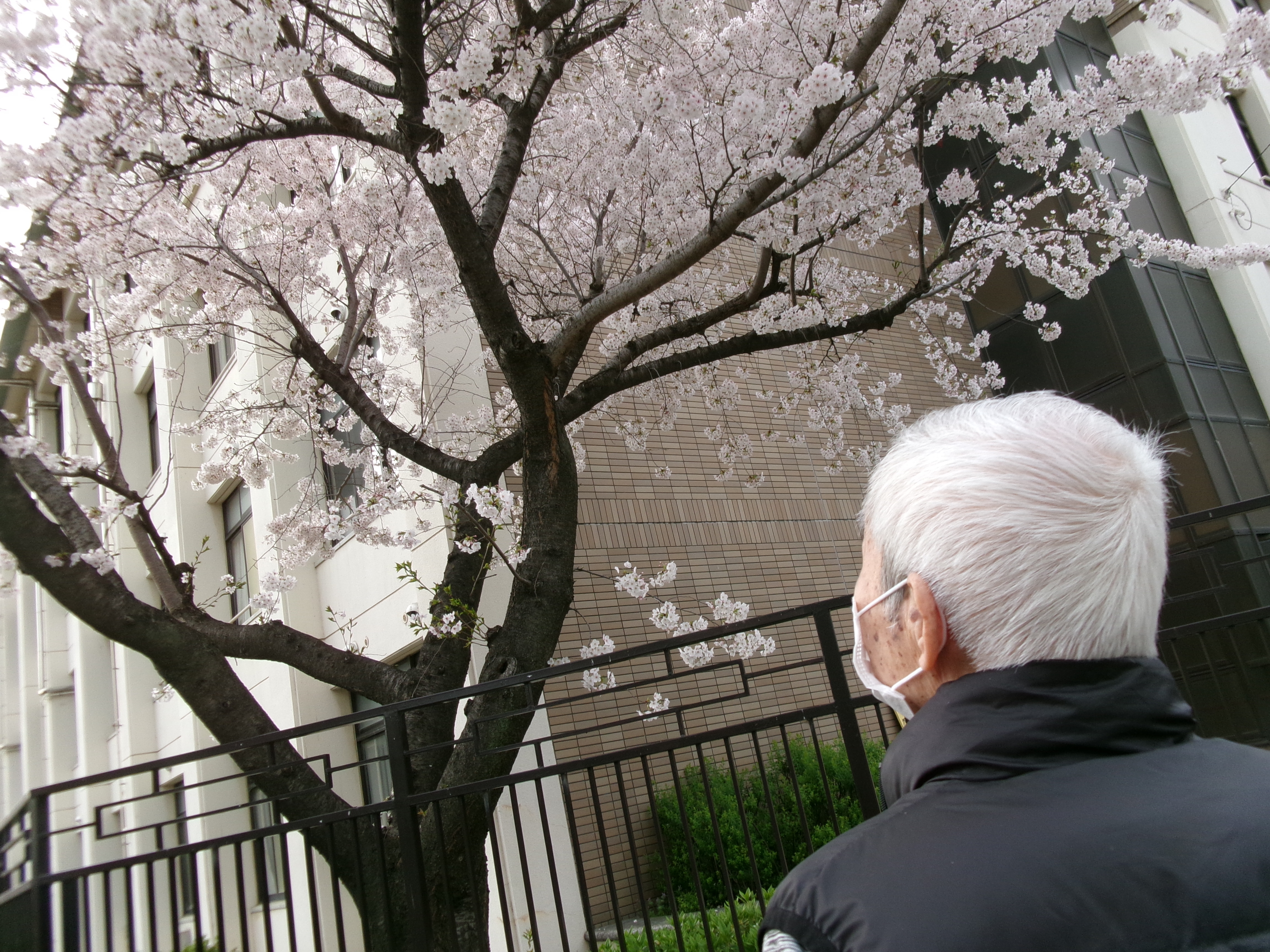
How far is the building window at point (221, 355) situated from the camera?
39.5 feet

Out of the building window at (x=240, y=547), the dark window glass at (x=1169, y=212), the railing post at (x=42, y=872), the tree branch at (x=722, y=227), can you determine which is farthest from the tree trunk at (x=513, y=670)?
the dark window glass at (x=1169, y=212)

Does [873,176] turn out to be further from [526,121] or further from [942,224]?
[942,224]

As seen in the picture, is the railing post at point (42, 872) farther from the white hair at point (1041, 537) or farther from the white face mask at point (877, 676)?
the white hair at point (1041, 537)

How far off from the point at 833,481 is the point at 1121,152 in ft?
23.9

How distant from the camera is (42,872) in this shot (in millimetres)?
3381

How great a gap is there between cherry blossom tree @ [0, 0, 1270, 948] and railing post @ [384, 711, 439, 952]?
0.68 ft

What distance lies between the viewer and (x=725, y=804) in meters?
7.38

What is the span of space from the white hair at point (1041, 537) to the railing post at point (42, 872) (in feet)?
11.7

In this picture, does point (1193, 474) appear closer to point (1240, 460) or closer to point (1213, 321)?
point (1240, 460)

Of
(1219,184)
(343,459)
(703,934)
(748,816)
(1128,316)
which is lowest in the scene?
(703,934)

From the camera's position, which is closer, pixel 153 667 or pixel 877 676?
pixel 877 676

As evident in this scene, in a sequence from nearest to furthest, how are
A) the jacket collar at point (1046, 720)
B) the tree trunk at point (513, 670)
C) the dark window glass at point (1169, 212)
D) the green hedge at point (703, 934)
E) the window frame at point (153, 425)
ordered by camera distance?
the jacket collar at point (1046, 720) → the tree trunk at point (513, 670) → the green hedge at point (703, 934) → the dark window glass at point (1169, 212) → the window frame at point (153, 425)

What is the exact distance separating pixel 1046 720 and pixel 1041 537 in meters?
0.23

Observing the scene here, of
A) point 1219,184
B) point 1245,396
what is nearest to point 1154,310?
point 1245,396
